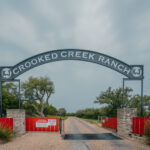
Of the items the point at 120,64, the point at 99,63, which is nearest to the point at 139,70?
the point at 120,64

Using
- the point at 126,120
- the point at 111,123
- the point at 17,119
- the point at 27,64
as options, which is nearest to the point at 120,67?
the point at 126,120

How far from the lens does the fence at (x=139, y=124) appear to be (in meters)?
9.34

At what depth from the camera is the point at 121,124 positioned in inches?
464

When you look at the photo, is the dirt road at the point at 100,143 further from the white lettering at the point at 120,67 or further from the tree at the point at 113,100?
the tree at the point at 113,100

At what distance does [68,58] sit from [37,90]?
3718 centimetres

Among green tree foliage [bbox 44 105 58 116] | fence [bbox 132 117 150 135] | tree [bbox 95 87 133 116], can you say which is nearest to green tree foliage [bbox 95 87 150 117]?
tree [bbox 95 87 133 116]

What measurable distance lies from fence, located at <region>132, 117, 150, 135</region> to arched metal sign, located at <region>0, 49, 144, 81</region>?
11.1 ft

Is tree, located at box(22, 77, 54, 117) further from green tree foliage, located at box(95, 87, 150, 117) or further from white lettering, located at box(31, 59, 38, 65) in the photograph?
white lettering, located at box(31, 59, 38, 65)

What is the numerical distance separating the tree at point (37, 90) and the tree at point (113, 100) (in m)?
20.7

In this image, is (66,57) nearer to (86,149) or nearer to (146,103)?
(86,149)

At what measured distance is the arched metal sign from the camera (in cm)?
1218

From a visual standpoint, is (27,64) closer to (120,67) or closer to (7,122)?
(7,122)

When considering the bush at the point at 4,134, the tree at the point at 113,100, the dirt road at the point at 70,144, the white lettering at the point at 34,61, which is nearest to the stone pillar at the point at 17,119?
the dirt road at the point at 70,144

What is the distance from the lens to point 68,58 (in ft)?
40.2
